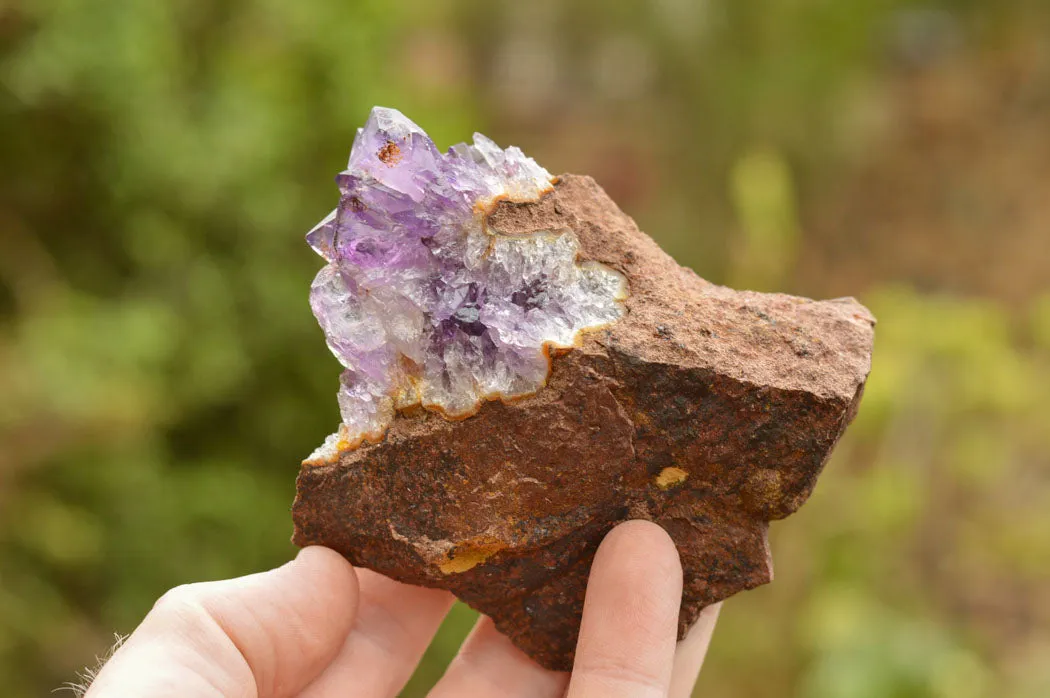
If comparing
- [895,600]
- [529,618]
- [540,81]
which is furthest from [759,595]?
[540,81]

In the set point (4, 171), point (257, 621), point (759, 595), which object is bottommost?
point (257, 621)

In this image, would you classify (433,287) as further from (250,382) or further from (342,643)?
(250,382)

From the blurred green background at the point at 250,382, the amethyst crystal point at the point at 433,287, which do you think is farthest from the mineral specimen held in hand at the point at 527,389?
the blurred green background at the point at 250,382

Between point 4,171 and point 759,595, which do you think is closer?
point 4,171

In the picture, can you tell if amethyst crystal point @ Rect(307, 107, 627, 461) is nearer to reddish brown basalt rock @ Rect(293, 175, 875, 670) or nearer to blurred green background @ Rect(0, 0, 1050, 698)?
reddish brown basalt rock @ Rect(293, 175, 875, 670)

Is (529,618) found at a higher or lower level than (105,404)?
lower

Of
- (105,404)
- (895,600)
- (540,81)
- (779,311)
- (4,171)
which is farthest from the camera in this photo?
(540,81)

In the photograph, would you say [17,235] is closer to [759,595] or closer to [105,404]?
[105,404]
